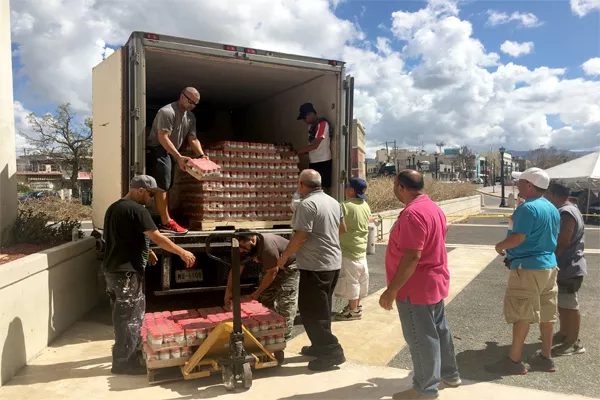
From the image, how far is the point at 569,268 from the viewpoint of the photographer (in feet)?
14.8

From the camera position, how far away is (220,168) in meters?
5.78

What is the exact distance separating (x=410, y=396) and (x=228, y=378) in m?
1.48

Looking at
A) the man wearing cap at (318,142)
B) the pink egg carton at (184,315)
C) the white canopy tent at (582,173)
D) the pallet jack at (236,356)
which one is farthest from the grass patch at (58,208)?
the white canopy tent at (582,173)

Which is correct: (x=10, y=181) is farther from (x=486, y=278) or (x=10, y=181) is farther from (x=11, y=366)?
(x=486, y=278)

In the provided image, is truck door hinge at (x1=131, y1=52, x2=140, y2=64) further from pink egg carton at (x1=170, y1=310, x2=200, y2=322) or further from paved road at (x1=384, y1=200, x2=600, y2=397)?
paved road at (x1=384, y1=200, x2=600, y2=397)

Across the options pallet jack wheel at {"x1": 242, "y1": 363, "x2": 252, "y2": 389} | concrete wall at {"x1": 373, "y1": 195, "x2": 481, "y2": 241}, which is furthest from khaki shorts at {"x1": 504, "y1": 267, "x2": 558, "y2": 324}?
concrete wall at {"x1": 373, "y1": 195, "x2": 481, "y2": 241}

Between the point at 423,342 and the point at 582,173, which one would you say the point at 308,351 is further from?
the point at 582,173

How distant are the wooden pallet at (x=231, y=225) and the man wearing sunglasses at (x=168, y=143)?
0.96 ft

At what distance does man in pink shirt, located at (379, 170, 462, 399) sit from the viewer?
10.9ft

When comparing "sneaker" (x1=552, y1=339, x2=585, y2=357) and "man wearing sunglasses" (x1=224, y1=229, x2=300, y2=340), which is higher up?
"man wearing sunglasses" (x1=224, y1=229, x2=300, y2=340)

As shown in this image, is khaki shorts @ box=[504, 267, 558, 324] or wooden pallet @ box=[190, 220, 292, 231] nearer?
khaki shorts @ box=[504, 267, 558, 324]

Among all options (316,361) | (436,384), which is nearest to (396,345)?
(316,361)

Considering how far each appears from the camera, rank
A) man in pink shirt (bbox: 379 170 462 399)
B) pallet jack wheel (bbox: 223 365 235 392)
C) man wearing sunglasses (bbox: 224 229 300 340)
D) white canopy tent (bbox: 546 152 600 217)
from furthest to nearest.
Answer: white canopy tent (bbox: 546 152 600 217), man wearing sunglasses (bbox: 224 229 300 340), pallet jack wheel (bbox: 223 365 235 392), man in pink shirt (bbox: 379 170 462 399)

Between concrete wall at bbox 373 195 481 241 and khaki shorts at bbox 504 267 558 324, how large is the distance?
10127 mm
